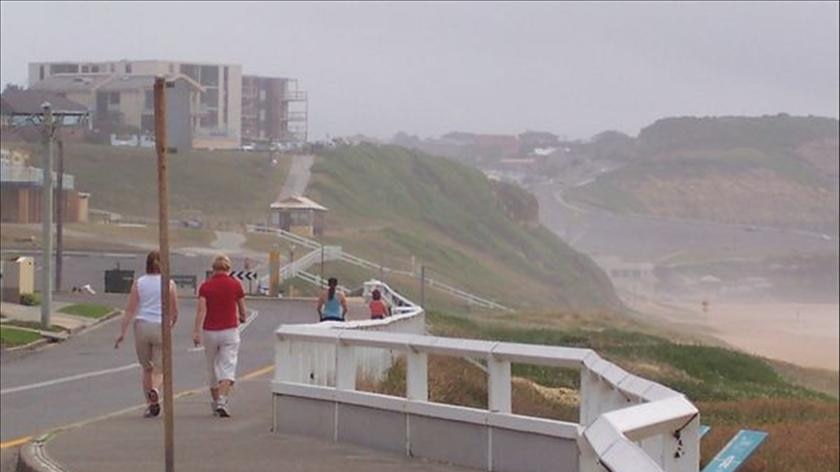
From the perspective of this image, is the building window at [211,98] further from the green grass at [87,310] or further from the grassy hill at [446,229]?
the green grass at [87,310]

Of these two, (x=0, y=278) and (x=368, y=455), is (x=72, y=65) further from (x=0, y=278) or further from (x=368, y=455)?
(x=368, y=455)

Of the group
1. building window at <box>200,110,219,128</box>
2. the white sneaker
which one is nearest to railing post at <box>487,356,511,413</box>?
the white sneaker

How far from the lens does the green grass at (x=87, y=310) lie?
43.5 meters

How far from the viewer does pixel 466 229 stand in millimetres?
81812

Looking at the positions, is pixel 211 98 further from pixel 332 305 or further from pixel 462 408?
pixel 462 408

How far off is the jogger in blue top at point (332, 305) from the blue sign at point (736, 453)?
26.6ft

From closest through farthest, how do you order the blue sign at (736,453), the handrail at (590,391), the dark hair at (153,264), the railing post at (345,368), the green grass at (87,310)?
the handrail at (590,391)
the railing post at (345,368)
the blue sign at (736,453)
the dark hair at (153,264)
the green grass at (87,310)

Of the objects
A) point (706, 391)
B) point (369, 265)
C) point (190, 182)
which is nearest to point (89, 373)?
point (706, 391)

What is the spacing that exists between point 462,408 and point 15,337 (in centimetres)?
2288

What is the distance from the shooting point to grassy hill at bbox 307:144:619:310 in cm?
4756

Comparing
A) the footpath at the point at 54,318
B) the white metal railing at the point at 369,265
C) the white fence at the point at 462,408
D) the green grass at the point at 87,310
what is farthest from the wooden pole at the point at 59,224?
the white fence at the point at 462,408

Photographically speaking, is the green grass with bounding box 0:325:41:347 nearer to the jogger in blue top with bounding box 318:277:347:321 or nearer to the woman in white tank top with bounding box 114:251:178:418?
the jogger in blue top with bounding box 318:277:347:321

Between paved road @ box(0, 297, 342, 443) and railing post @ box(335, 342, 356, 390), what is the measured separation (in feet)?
16.7

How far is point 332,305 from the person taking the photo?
24.5 m
